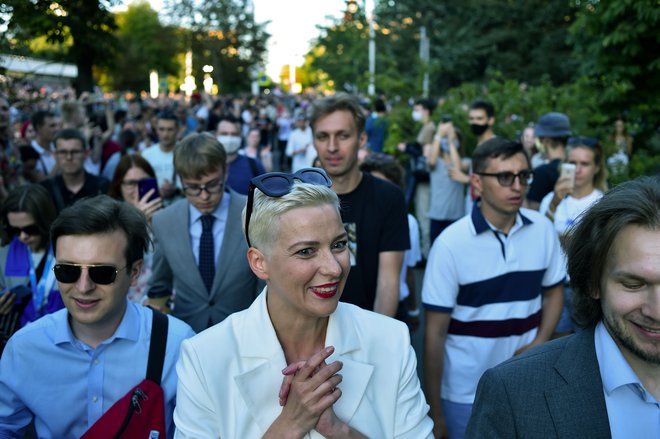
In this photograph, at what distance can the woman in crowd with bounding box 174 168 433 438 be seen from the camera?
238cm

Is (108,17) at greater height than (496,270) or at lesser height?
greater

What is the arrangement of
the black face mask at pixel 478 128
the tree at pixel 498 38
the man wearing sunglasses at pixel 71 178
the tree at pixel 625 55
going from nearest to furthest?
the man wearing sunglasses at pixel 71 178, the tree at pixel 625 55, the black face mask at pixel 478 128, the tree at pixel 498 38

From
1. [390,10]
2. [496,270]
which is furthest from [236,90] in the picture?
[496,270]

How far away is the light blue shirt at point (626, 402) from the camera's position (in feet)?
6.48

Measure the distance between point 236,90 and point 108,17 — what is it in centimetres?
3909

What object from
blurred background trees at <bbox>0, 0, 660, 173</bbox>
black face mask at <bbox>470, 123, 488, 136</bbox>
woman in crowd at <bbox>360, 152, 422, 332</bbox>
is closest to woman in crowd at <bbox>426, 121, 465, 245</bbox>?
black face mask at <bbox>470, 123, 488, 136</bbox>

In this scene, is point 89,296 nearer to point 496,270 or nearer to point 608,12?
point 496,270

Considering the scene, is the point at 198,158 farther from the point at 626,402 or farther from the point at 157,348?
the point at 626,402

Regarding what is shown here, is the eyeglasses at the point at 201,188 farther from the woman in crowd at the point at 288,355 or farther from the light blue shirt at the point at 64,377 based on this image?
the woman in crowd at the point at 288,355

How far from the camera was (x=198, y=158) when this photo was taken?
4.41 metres

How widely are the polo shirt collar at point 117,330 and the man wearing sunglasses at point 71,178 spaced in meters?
3.59

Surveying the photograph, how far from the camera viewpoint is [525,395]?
2.02 metres

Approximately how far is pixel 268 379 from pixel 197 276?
2018 mm

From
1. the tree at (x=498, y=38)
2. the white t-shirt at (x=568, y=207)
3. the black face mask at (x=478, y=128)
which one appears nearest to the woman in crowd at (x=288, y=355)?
the white t-shirt at (x=568, y=207)
